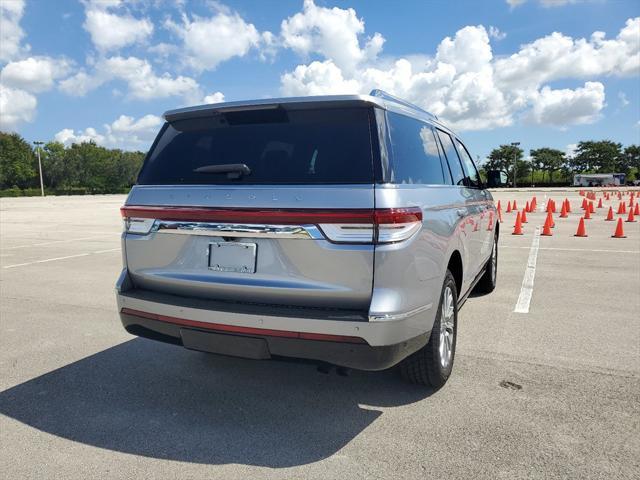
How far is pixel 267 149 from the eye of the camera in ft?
10.1

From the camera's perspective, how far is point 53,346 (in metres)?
4.59

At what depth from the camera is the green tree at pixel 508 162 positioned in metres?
128

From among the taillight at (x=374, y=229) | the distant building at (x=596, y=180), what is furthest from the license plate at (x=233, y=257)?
the distant building at (x=596, y=180)

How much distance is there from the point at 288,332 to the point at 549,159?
137284 mm

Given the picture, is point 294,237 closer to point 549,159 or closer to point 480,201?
point 480,201

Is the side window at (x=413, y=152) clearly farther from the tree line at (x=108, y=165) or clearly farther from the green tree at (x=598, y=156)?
the green tree at (x=598, y=156)

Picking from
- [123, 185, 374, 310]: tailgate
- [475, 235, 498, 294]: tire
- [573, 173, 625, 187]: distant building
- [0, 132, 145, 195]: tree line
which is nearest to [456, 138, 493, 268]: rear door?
[475, 235, 498, 294]: tire

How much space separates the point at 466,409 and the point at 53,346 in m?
3.66

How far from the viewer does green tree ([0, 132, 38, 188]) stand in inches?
3406

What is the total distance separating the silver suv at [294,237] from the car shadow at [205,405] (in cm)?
48

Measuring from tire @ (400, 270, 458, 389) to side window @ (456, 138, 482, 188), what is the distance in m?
1.67

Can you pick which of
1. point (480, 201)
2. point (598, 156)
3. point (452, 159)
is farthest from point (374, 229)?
point (598, 156)

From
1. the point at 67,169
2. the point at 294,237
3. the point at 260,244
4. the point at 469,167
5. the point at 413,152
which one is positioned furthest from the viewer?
the point at 67,169

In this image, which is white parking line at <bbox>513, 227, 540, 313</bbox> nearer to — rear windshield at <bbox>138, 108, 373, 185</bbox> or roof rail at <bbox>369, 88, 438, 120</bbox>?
roof rail at <bbox>369, 88, 438, 120</bbox>
